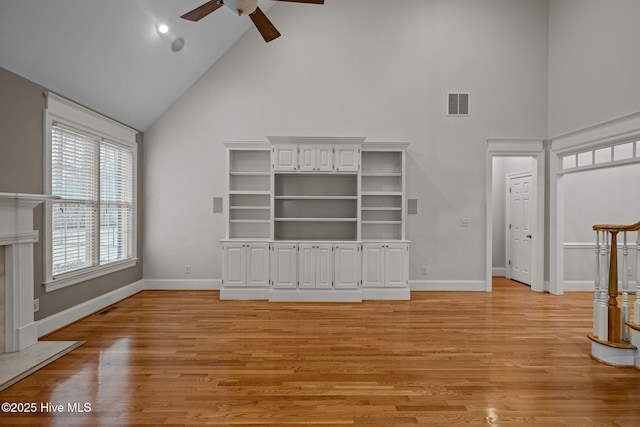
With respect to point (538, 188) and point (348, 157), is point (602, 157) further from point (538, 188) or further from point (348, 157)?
point (348, 157)

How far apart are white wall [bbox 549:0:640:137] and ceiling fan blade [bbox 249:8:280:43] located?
4363 mm

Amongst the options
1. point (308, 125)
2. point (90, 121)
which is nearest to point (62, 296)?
point (90, 121)

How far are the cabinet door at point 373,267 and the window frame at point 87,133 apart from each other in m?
3.62

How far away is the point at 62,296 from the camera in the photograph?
13.6ft

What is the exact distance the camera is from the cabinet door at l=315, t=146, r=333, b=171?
5492mm

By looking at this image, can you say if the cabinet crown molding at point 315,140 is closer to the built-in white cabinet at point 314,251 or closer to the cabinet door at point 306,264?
the built-in white cabinet at point 314,251

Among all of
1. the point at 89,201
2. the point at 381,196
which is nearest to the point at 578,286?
the point at 381,196

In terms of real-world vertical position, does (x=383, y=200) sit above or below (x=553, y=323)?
above

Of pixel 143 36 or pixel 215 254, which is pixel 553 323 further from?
pixel 143 36

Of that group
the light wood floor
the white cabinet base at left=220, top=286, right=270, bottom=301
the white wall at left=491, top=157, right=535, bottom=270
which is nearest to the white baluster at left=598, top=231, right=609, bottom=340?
the light wood floor

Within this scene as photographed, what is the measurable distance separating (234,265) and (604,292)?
4459 millimetres

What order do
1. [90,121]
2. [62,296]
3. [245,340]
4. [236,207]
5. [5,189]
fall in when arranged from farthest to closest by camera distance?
[236,207] → [90,121] → [62,296] → [245,340] → [5,189]

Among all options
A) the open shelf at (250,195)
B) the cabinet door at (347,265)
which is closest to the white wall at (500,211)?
the cabinet door at (347,265)

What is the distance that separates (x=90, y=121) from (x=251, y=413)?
413 centimetres
